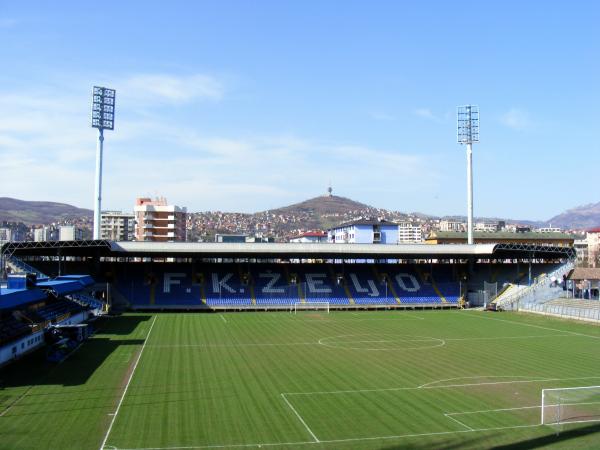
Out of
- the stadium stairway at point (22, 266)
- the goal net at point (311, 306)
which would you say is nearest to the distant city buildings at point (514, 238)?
the goal net at point (311, 306)

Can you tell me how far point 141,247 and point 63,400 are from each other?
123 feet

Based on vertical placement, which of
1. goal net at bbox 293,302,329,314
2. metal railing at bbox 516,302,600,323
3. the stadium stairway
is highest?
the stadium stairway

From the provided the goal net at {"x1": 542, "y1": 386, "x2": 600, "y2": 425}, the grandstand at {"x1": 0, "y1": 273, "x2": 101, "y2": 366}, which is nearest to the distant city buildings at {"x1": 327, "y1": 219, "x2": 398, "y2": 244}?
the grandstand at {"x1": 0, "y1": 273, "x2": 101, "y2": 366}

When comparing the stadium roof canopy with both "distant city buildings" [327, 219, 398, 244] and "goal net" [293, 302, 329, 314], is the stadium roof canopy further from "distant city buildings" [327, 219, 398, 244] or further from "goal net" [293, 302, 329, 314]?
"distant city buildings" [327, 219, 398, 244]

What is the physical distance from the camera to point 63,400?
919 inches

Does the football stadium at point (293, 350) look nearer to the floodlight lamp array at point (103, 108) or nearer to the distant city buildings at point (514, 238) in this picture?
the floodlight lamp array at point (103, 108)

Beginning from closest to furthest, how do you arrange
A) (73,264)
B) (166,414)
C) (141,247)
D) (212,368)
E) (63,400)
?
1. (166,414)
2. (63,400)
3. (212,368)
4. (141,247)
5. (73,264)

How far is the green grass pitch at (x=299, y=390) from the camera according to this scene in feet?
62.6

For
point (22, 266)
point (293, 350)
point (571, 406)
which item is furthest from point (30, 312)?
point (571, 406)

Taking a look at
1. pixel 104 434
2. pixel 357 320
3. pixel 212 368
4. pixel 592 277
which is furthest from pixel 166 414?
pixel 592 277

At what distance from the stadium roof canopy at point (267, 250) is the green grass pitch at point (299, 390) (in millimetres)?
15219

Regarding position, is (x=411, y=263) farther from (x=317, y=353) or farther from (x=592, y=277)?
(x=317, y=353)

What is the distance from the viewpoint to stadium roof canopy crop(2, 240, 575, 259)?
58250mm

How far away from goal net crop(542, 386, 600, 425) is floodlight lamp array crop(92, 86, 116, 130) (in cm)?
5984
